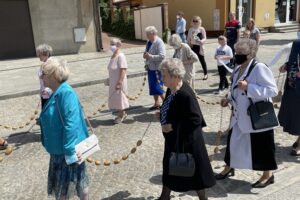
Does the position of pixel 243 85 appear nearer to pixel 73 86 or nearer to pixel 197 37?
pixel 197 37

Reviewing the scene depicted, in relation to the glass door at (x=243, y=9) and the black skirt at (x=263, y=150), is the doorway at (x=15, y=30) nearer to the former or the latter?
the glass door at (x=243, y=9)

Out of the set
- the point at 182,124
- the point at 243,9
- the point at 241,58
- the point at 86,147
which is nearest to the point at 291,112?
the point at 241,58

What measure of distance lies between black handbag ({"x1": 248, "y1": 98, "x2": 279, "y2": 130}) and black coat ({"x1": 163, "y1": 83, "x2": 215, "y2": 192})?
0.75 meters

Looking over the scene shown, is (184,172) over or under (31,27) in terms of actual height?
under

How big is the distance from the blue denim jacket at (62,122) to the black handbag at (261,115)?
204 cm

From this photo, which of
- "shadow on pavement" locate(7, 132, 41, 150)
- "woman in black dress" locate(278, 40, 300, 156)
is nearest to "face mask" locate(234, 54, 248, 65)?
"woman in black dress" locate(278, 40, 300, 156)

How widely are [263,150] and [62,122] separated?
2.47m

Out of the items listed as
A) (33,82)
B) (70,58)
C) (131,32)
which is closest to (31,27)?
(70,58)

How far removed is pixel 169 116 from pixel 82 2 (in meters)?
15.6

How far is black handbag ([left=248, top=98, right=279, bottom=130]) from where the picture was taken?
428 cm

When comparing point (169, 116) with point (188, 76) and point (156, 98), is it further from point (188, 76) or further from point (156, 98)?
point (156, 98)

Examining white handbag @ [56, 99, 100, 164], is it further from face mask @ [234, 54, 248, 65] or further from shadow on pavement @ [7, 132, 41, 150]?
shadow on pavement @ [7, 132, 41, 150]

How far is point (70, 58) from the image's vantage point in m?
17.0

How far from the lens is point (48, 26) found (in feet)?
58.1
